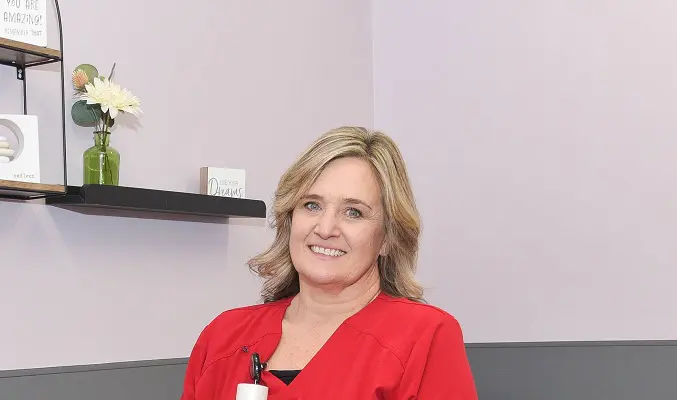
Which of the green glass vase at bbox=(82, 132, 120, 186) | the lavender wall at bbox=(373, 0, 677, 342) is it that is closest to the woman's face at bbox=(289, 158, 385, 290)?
the green glass vase at bbox=(82, 132, 120, 186)

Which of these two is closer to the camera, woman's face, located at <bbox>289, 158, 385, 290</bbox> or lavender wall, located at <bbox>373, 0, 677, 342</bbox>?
woman's face, located at <bbox>289, 158, 385, 290</bbox>

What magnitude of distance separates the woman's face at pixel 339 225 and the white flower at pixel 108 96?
2.75 feet

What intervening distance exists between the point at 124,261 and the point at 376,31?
159 cm

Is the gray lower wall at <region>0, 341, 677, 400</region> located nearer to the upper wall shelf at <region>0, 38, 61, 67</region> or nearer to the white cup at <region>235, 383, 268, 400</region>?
the upper wall shelf at <region>0, 38, 61, 67</region>

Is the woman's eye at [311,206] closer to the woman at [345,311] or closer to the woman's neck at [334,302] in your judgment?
the woman at [345,311]

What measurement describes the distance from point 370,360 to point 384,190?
34cm

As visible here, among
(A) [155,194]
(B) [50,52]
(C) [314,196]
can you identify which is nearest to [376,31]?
(A) [155,194]

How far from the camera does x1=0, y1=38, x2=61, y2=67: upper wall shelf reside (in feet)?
7.01

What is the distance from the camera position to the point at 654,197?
2871mm

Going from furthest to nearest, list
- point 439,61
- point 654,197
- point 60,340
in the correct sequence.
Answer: point 439,61 → point 654,197 → point 60,340

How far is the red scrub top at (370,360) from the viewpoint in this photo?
161cm

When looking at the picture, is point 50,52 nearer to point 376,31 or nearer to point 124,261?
point 124,261

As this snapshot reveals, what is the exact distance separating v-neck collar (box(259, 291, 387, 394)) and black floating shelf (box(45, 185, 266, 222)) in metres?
0.72

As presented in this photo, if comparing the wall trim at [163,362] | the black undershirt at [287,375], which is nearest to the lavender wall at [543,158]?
the wall trim at [163,362]
